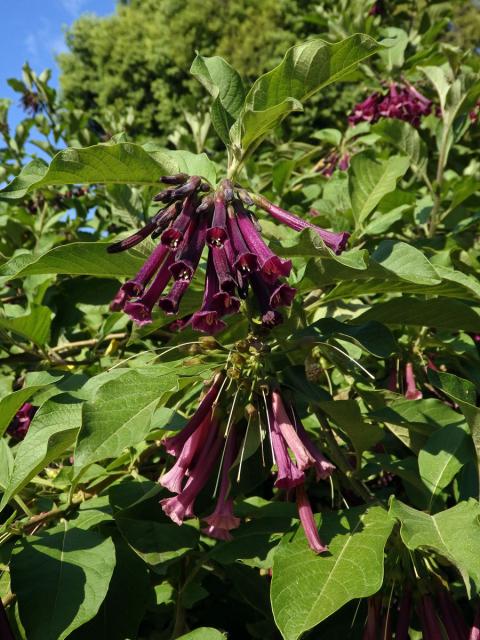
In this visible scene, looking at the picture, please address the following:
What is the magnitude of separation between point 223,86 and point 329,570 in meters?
1.13

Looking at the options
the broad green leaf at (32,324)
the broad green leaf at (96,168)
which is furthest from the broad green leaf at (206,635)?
the broad green leaf at (32,324)

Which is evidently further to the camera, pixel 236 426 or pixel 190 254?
pixel 236 426

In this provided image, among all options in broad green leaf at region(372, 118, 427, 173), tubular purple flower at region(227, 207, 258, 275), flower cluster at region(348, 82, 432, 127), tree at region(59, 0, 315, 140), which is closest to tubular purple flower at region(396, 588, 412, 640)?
tubular purple flower at region(227, 207, 258, 275)

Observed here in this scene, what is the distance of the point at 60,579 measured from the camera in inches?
51.4

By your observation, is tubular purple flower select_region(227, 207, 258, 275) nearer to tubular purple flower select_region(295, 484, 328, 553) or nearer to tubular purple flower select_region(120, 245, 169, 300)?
tubular purple flower select_region(120, 245, 169, 300)

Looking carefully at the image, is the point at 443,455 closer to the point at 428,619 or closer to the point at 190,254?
the point at 428,619

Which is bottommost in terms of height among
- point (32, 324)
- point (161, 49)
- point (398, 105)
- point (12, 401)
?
point (12, 401)

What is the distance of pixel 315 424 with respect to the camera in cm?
211

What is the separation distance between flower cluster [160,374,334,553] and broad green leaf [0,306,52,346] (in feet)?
2.78

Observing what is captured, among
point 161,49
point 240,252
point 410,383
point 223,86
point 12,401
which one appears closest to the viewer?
point 240,252

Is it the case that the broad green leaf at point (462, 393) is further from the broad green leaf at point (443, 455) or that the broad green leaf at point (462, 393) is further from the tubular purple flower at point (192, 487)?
the tubular purple flower at point (192, 487)

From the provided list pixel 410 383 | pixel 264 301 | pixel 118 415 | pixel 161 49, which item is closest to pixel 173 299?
pixel 264 301

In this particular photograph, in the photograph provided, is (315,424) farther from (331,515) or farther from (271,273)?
(271,273)

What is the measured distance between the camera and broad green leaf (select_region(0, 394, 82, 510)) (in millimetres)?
1212
